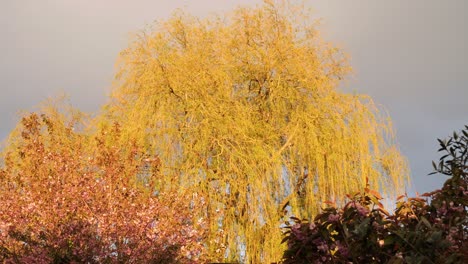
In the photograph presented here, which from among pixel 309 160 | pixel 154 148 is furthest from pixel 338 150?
pixel 154 148

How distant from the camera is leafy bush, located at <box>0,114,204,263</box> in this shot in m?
8.67

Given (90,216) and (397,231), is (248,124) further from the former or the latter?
(397,231)

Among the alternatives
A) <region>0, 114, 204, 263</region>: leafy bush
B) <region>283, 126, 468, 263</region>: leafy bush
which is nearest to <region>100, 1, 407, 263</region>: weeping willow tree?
<region>0, 114, 204, 263</region>: leafy bush

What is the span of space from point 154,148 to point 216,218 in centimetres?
183

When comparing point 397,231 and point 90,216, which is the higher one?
point 90,216

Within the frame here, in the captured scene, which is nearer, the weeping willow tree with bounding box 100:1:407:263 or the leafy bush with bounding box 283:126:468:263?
the leafy bush with bounding box 283:126:468:263

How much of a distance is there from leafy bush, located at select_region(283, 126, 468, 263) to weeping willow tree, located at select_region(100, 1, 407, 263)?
A: 7.20 m

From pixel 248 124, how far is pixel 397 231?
8.69 metres

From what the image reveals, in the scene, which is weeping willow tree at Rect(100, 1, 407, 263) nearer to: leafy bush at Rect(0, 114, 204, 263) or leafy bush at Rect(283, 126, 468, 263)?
leafy bush at Rect(0, 114, 204, 263)

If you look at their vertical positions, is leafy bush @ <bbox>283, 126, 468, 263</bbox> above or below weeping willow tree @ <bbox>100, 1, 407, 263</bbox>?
below

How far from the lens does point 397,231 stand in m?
2.72

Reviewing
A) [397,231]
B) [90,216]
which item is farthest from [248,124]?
[397,231]

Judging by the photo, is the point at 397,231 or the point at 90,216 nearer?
the point at 397,231

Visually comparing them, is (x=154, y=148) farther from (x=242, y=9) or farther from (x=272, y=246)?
(x=242, y=9)
